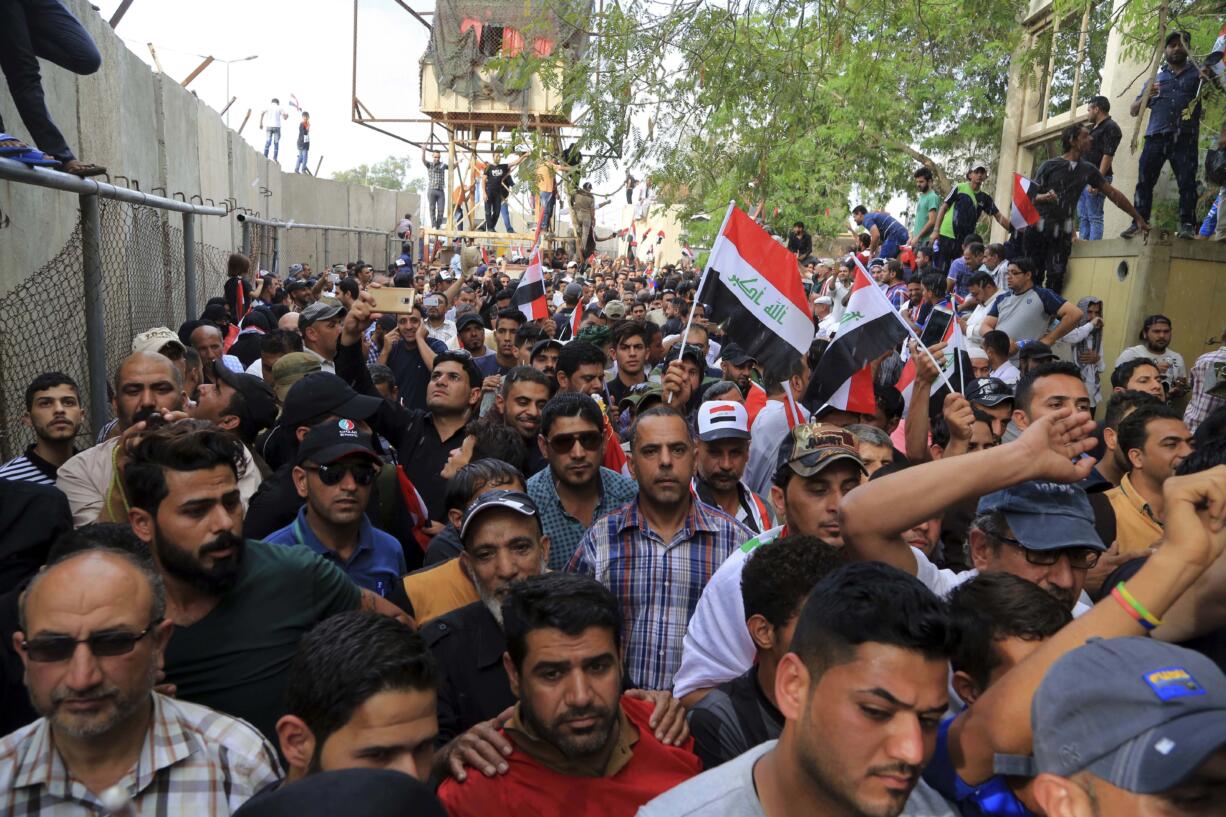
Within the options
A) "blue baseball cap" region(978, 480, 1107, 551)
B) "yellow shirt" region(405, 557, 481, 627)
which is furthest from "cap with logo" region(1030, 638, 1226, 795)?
"yellow shirt" region(405, 557, 481, 627)

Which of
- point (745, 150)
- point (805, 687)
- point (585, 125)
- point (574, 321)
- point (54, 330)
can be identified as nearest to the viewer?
point (805, 687)

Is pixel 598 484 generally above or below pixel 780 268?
below

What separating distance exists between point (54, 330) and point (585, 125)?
423 cm

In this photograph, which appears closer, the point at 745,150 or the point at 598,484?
the point at 598,484

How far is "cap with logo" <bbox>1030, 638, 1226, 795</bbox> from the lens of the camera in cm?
146

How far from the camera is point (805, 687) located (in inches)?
82.3

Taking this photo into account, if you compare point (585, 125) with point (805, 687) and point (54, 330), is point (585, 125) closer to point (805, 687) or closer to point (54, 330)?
point (54, 330)

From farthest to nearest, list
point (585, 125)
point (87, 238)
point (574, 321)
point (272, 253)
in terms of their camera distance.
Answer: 1. point (272, 253)
2. point (574, 321)
3. point (585, 125)
4. point (87, 238)

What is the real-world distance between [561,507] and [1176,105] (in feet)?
30.8

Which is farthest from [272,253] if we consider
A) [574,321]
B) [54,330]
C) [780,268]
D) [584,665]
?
[584,665]

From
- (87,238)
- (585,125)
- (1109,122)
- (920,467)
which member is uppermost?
(1109,122)

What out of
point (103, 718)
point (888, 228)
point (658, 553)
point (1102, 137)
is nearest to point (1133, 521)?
point (658, 553)

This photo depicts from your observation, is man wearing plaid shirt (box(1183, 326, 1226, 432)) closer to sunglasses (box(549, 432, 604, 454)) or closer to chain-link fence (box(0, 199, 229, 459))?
sunglasses (box(549, 432, 604, 454))

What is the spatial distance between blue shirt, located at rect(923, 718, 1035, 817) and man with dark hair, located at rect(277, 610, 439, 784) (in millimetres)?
1102
